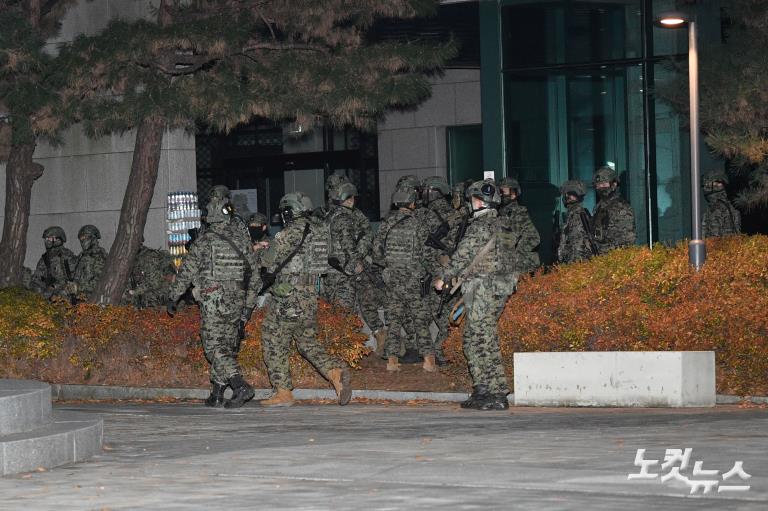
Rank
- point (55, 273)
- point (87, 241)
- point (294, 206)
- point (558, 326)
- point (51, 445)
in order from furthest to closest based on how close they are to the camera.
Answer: point (87, 241) → point (55, 273) → point (294, 206) → point (558, 326) → point (51, 445)

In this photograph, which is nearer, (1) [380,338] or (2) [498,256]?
(2) [498,256]

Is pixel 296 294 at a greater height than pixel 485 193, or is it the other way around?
pixel 485 193

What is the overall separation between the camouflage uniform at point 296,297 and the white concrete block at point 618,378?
1.89 m

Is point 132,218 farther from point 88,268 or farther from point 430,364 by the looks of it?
point 430,364

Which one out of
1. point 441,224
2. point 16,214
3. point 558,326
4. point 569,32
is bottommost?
point 558,326

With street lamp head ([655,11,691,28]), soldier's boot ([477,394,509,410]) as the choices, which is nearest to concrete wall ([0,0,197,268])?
street lamp head ([655,11,691,28])

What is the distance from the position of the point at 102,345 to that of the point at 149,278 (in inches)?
181

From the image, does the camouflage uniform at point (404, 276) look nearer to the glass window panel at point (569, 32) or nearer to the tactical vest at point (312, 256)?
the tactical vest at point (312, 256)

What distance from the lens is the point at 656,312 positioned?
13047 mm

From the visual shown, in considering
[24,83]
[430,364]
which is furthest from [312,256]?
[24,83]

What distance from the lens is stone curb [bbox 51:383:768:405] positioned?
1419cm

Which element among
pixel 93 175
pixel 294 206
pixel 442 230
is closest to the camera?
pixel 294 206

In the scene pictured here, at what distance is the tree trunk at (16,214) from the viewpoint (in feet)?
71.5

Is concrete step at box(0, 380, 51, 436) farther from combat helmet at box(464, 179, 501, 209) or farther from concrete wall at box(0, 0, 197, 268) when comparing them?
concrete wall at box(0, 0, 197, 268)
